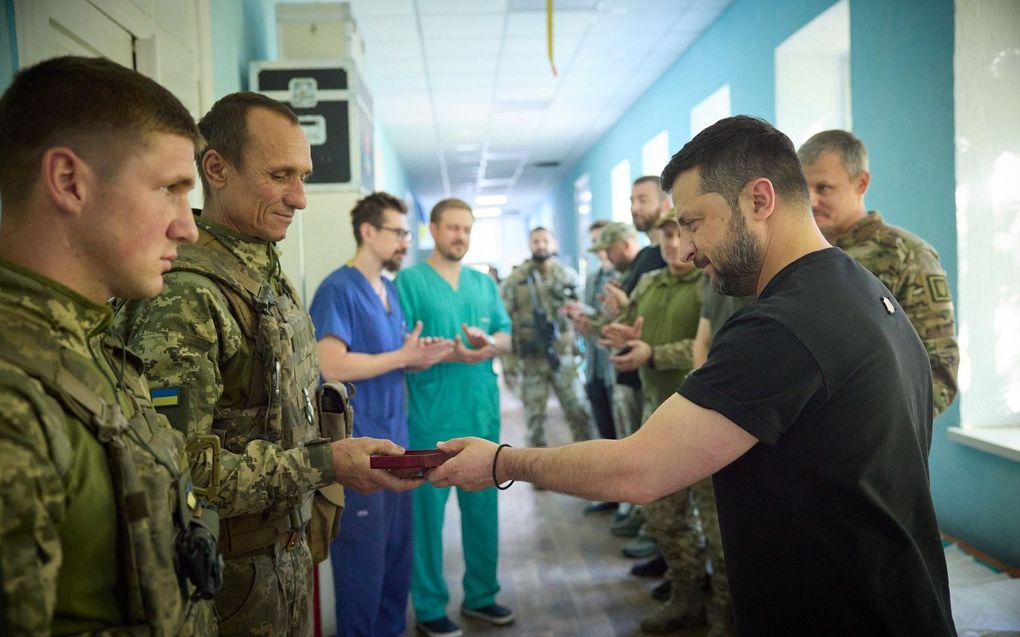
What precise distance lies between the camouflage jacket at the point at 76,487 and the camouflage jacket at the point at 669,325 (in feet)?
7.06

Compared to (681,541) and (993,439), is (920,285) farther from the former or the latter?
(681,541)

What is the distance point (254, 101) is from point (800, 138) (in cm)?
379

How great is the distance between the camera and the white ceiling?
499cm

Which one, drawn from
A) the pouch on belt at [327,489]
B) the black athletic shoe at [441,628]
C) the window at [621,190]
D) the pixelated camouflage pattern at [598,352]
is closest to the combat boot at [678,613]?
the black athletic shoe at [441,628]

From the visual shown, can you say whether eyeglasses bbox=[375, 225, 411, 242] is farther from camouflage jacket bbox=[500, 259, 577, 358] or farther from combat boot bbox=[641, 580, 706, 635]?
camouflage jacket bbox=[500, 259, 577, 358]

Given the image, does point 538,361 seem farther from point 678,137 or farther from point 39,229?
point 39,229

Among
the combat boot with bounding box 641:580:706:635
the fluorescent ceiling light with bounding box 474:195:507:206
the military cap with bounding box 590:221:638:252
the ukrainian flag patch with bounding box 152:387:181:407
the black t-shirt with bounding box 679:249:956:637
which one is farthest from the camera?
the fluorescent ceiling light with bounding box 474:195:507:206

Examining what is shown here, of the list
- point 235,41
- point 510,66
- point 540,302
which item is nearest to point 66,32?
point 235,41

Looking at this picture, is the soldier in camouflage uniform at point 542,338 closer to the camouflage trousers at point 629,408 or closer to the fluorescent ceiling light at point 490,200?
the camouflage trousers at point 629,408

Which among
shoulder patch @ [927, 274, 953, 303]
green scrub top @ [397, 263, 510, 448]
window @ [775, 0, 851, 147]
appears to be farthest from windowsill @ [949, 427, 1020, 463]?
window @ [775, 0, 851, 147]

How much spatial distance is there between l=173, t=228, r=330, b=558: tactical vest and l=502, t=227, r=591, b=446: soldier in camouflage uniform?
12.6ft

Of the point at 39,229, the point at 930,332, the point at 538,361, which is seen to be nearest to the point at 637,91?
the point at 538,361

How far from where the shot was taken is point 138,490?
81cm

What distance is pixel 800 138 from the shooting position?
4.41 metres
